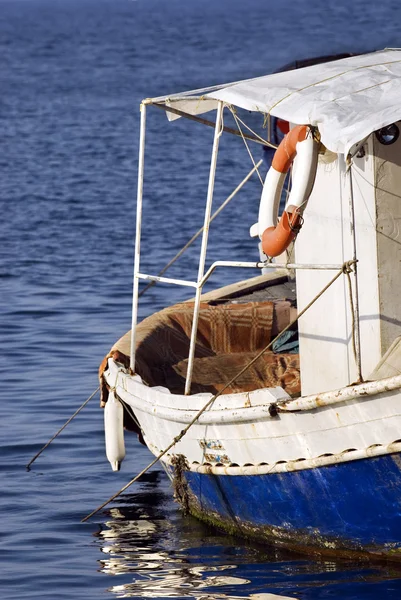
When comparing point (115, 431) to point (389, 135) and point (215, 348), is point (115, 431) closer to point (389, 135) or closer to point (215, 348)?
point (215, 348)

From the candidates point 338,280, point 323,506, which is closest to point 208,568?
point 323,506

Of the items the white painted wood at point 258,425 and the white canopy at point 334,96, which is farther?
the white canopy at point 334,96

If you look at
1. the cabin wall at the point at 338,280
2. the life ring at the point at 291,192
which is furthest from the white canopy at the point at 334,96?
the cabin wall at the point at 338,280

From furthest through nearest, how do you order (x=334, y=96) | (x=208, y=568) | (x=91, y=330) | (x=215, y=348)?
1. (x=91, y=330)
2. (x=215, y=348)
3. (x=208, y=568)
4. (x=334, y=96)

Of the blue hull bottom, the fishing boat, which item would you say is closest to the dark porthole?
the fishing boat

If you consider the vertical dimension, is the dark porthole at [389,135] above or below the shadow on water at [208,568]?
above

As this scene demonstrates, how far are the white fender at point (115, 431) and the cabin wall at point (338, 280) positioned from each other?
1545 millimetres

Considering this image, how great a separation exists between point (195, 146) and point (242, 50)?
4427 cm

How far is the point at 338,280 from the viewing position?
915cm

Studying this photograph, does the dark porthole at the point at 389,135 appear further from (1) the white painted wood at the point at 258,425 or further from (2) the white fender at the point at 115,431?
(2) the white fender at the point at 115,431

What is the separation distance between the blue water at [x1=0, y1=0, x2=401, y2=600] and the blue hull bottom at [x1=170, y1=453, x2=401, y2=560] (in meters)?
0.15

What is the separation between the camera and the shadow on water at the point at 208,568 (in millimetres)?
8281

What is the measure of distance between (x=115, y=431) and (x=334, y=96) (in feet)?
11.0

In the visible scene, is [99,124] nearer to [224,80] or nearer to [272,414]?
[224,80]
